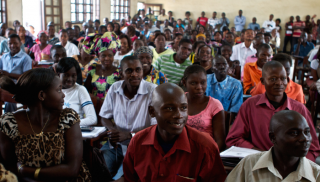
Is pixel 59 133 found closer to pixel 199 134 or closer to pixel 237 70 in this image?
pixel 199 134

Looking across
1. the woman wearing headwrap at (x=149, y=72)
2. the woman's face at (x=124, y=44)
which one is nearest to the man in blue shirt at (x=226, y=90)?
the woman wearing headwrap at (x=149, y=72)

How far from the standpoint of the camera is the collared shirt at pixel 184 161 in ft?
4.83

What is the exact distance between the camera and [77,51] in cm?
609

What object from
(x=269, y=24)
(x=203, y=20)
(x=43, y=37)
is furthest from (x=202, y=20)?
(x=43, y=37)

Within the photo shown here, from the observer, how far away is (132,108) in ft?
7.95

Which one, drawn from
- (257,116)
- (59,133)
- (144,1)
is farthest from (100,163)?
(144,1)

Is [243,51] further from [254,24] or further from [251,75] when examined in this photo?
[254,24]

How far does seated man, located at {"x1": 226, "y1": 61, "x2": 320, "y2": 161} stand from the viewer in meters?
2.07

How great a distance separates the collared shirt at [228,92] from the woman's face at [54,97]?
175 centimetres

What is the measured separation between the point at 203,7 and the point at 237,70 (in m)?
13.4

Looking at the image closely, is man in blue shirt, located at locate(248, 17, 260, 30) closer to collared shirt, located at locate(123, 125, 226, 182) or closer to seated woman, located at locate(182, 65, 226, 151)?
seated woman, located at locate(182, 65, 226, 151)

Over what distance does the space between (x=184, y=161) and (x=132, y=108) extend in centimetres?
102

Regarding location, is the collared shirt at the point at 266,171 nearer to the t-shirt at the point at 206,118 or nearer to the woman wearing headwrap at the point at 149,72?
the t-shirt at the point at 206,118

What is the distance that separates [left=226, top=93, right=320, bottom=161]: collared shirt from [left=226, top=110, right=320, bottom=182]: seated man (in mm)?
478
